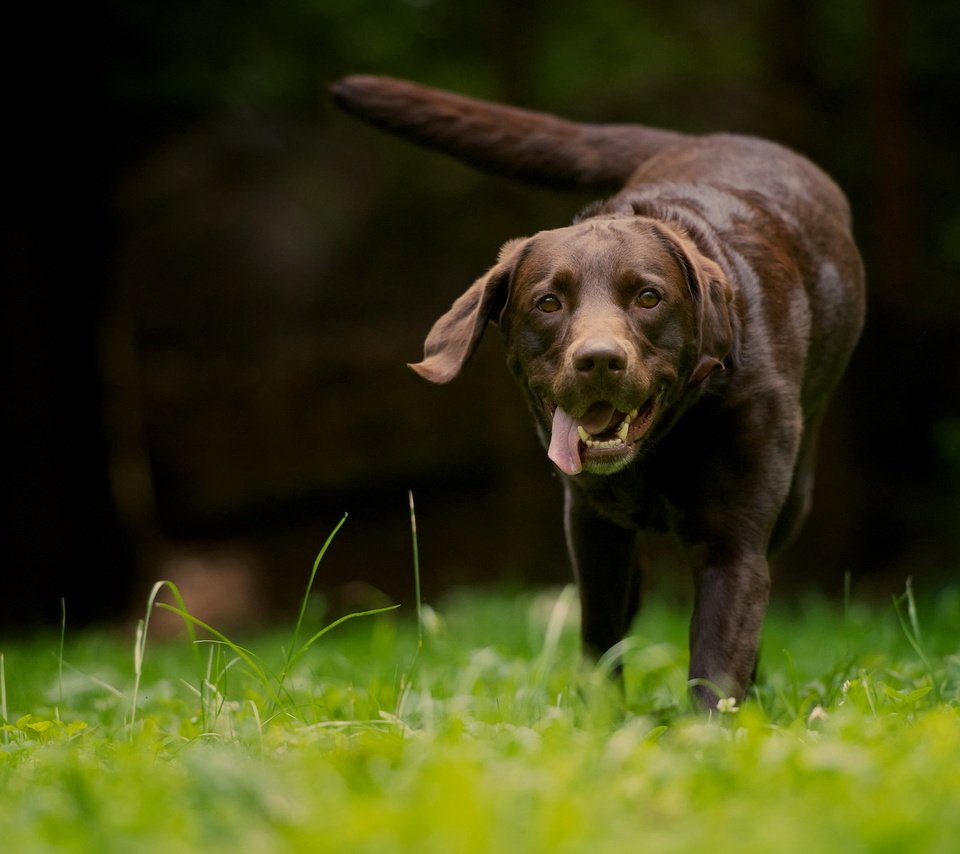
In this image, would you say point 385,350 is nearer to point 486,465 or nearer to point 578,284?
point 486,465

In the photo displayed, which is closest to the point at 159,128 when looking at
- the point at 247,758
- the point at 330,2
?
the point at 330,2

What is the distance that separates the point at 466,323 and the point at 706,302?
0.73 m

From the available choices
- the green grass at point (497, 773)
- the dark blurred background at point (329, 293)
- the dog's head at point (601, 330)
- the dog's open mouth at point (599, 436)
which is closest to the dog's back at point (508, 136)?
the dog's head at point (601, 330)

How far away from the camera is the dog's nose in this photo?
340 centimetres

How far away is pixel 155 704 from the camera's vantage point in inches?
165

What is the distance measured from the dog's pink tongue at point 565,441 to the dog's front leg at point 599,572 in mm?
719

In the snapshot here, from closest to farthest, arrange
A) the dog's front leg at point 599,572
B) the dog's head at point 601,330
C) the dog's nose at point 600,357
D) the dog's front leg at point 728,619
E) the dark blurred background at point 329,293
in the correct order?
the dog's nose at point 600,357
the dog's head at point 601,330
the dog's front leg at point 728,619
the dog's front leg at point 599,572
the dark blurred background at point 329,293

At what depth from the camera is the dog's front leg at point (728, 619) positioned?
11.9 feet

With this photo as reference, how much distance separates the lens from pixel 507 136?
5648mm

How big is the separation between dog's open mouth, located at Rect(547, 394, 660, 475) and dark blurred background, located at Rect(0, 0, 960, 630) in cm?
745

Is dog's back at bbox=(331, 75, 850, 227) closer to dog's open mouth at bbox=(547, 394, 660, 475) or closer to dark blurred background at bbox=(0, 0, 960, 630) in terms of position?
dog's open mouth at bbox=(547, 394, 660, 475)

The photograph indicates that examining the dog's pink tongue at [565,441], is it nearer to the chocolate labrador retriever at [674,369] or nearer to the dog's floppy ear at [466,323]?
the chocolate labrador retriever at [674,369]

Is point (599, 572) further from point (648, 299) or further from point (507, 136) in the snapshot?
point (507, 136)

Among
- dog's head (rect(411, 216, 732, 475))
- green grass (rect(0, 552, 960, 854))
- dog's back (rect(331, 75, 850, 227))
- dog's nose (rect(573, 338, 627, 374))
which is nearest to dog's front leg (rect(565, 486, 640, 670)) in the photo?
green grass (rect(0, 552, 960, 854))
